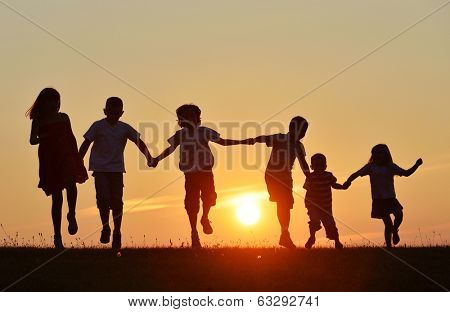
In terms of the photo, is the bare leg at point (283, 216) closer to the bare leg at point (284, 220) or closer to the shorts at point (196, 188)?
Answer: the bare leg at point (284, 220)

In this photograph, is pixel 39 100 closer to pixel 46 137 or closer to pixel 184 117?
pixel 46 137

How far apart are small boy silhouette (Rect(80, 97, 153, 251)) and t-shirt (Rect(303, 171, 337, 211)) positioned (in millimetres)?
5083

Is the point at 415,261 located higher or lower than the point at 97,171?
lower

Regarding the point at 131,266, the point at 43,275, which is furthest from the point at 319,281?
the point at 43,275

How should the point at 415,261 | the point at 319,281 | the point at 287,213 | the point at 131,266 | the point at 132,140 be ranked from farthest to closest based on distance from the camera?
the point at 287,213 → the point at 132,140 → the point at 415,261 → the point at 131,266 → the point at 319,281

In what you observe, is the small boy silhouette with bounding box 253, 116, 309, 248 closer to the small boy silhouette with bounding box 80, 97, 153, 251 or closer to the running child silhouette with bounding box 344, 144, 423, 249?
the running child silhouette with bounding box 344, 144, 423, 249

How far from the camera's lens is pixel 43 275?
15125mm

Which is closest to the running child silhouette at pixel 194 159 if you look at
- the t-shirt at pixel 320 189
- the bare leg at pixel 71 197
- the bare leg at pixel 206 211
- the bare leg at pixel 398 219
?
the bare leg at pixel 206 211

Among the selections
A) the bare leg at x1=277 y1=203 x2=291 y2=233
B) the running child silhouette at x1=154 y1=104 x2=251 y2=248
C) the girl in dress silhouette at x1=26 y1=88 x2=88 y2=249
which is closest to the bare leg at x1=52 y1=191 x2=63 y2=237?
the girl in dress silhouette at x1=26 y1=88 x2=88 y2=249

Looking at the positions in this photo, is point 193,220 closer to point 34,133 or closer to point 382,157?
point 34,133

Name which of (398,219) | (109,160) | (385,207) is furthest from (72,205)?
(398,219)

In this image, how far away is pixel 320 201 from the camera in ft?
69.8

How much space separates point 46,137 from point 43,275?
366cm

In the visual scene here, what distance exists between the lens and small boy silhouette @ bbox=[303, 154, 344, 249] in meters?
21.2
